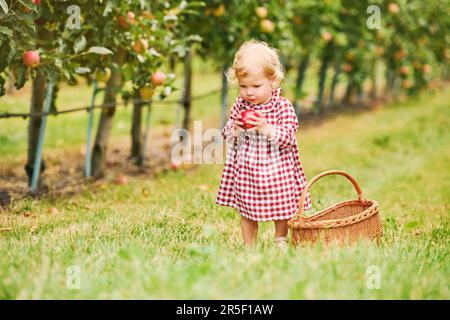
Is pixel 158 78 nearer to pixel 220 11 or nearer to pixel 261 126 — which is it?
pixel 220 11

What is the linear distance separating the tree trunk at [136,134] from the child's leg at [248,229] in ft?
11.2

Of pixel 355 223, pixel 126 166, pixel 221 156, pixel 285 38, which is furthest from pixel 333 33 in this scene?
pixel 355 223

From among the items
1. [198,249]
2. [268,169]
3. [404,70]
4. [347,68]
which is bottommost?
[198,249]

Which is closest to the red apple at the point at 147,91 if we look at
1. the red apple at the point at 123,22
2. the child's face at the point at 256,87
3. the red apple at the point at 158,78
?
the red apple at the point at 158,78

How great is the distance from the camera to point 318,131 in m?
9.16

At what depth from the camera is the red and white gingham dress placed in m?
3.37

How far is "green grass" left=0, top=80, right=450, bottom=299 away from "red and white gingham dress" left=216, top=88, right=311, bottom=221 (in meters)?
0.23

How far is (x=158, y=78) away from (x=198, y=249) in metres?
2.20

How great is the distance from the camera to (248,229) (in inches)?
140

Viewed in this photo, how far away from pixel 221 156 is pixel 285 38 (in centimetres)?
154

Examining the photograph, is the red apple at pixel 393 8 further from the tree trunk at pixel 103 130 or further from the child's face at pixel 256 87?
the child's face at pixel 256 87

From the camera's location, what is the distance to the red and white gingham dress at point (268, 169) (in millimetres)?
3365

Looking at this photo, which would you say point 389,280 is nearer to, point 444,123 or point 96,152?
point 96,152

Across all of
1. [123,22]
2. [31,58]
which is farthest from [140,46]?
[31,58]
